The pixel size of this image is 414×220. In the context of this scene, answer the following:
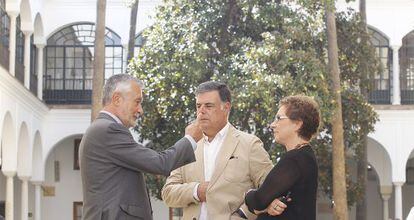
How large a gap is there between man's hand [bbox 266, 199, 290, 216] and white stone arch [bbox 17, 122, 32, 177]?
819 inches

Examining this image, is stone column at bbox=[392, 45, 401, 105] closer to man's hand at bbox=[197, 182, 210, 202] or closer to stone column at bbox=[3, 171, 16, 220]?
stone column at bbox=[3, 171, 16, 220]

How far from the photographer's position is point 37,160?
27.6 m

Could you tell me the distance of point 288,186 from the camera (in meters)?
4.88

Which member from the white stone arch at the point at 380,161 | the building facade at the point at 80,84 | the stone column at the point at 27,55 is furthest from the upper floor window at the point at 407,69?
the stone column at the point at 27,55

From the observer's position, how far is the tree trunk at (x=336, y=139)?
18.0m

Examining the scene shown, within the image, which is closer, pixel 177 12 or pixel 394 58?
pixel 177 12

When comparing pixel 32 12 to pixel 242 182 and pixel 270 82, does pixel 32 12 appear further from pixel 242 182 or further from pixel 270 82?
pixel 242 182

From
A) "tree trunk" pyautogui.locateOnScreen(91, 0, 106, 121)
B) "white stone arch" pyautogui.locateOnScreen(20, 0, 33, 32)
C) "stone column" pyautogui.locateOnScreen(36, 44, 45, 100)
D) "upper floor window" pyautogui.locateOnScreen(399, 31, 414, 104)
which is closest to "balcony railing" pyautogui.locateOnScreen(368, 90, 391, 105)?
"upper floor window" pyautogui.locateOnScreen(399, 31, 414, 104)

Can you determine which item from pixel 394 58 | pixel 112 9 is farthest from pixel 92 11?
pixel 394 58

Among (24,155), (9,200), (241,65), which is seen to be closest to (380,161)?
(24,155)

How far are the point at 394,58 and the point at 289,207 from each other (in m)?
23.8

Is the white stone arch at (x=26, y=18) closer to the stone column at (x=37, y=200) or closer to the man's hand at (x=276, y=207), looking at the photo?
the stone column at (x=37, y=200)

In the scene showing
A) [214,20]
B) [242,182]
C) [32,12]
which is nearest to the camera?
[242,182]

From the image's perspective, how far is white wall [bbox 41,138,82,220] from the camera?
29.9 m
